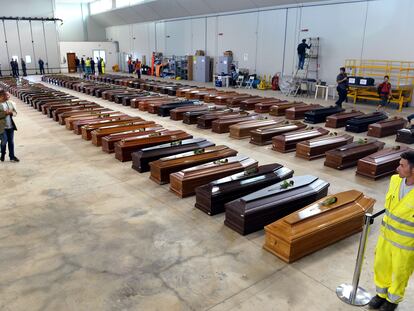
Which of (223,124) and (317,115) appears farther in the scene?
(317,115)

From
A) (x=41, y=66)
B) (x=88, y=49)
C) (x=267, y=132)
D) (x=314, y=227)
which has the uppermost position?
(x=88, y=49)

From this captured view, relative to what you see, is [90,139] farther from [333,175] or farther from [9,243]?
[333,175]

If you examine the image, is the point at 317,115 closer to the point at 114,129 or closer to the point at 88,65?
the point at 114,129

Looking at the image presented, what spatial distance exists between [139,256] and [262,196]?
1684 millimetres

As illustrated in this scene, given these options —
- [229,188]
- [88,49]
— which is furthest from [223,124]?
[88,49]

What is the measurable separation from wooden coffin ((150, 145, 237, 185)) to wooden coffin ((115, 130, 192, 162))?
1.18 metres

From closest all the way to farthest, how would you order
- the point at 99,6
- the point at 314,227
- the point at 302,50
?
the point at 314,227 → the point at 302,50 → the point at 99,6

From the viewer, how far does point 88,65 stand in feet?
92.6

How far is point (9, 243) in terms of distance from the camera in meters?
3.93

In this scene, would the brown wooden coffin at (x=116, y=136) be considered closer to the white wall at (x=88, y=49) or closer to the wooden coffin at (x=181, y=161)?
the wooden coffin at (x=181, y=161)

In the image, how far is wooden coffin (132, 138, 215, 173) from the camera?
6203mm

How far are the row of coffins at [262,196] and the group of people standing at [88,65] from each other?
23.9 m

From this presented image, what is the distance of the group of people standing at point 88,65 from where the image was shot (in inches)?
1111

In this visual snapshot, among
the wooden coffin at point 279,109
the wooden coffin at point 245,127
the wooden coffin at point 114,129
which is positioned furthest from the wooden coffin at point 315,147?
the wooden coffin at point 279,109
